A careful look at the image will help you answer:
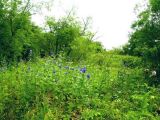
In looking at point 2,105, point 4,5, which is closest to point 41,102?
point 2,105

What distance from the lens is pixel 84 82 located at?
7062 mm

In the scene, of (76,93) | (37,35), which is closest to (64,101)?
(76,93)

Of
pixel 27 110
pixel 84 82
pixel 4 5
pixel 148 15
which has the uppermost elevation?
pixel 4 5

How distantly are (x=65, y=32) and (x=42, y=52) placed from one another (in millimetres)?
3806

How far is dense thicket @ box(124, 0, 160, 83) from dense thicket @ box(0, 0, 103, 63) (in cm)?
1517

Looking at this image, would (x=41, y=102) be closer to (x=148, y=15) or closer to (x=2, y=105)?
(x=2, y=105)

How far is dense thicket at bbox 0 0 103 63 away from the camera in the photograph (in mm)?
27859

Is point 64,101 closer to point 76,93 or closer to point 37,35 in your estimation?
point 76,93

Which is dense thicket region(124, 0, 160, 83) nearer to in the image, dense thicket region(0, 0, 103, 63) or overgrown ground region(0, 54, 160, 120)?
overgrown ground region(0, 54, 160, 120)

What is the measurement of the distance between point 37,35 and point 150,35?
2920 centimetres

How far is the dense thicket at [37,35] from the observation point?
91.4 ft

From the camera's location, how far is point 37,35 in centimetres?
4166

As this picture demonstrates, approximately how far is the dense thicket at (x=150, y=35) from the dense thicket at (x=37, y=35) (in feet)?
49.8

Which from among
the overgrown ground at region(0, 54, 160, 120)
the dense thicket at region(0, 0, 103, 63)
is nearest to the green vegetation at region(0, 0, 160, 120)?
the overgrown ground at region(0, 54, 160, 120)
